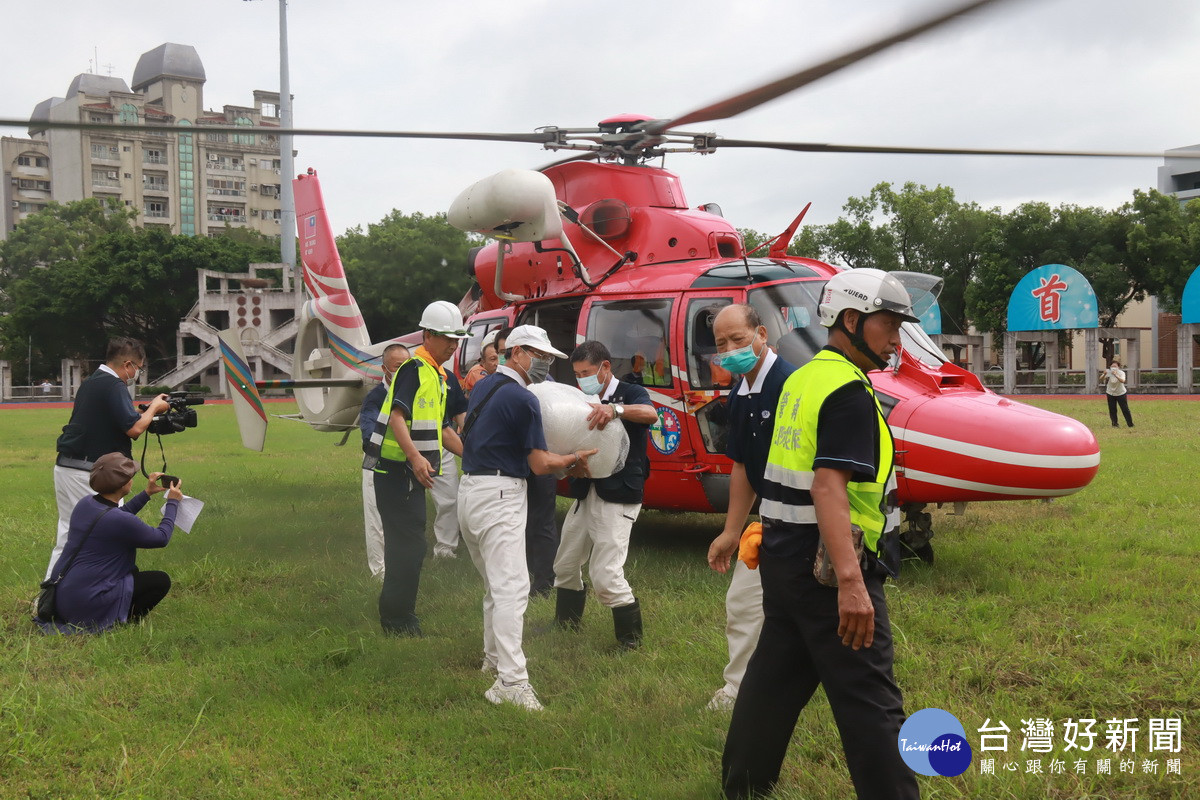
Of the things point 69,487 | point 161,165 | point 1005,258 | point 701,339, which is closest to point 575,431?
point 701,339

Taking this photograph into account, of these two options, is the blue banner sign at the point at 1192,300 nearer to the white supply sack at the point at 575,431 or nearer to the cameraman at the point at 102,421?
the white supply sack at the point at 575,431

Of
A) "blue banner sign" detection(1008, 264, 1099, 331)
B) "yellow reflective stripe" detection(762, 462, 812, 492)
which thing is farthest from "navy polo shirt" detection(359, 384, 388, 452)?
"blue banner sign" detection(1008, 264, 1099, 331)

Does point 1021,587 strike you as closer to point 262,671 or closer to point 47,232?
point 262,671

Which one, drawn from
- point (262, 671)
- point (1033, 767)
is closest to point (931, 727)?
point (1033, 767)

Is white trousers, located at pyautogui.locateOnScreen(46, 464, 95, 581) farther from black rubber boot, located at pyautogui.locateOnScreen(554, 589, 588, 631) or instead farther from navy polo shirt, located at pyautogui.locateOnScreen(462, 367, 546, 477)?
black rubber boot, located at pyautogui.locateOnScreen(554, 589, 588, 631)

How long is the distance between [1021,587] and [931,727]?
375 centimetres

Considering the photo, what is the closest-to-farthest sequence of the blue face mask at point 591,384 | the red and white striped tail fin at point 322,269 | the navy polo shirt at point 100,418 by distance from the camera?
the blue face mask at point 591,384, the navy polo shirt at point 100,418, the red and white striped tail fin at point 322,269

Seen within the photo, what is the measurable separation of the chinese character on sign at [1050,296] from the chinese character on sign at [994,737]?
106ft

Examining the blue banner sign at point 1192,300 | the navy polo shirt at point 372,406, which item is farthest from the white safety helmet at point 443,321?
the blue banner sign at point 1192,300

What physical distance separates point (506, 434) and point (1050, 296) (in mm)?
32643

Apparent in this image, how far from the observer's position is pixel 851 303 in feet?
10.3

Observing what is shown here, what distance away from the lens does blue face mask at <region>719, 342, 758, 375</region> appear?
4.34m

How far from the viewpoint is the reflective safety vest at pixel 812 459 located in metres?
3.01

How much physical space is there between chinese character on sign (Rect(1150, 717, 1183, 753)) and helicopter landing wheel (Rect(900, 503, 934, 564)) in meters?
2.60
